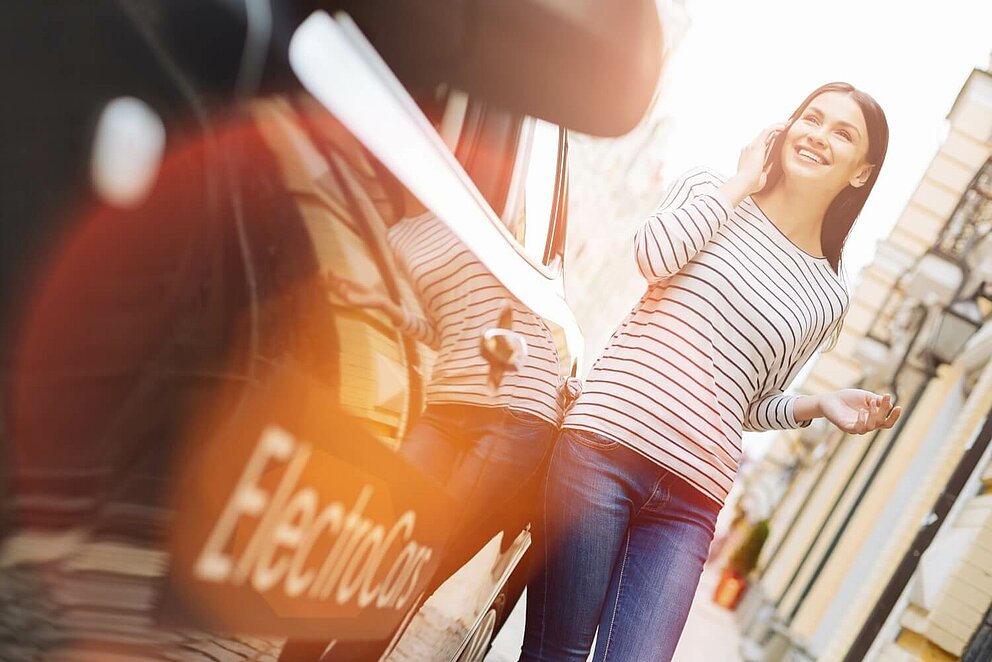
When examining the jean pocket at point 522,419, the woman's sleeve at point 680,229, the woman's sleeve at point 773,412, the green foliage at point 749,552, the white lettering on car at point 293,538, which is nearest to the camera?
the white lettering on car at point 293,538

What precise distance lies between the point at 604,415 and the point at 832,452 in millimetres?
9516

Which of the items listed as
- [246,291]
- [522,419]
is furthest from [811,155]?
[246,291]

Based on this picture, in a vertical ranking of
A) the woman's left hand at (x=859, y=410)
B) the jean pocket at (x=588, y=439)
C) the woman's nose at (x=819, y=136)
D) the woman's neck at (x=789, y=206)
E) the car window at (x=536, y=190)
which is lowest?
the jean pocket at (x=588, y=439)

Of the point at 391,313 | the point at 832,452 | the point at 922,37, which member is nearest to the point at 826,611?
the point at 832,452

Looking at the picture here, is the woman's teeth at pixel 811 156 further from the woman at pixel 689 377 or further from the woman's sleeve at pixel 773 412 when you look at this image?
the woman's sleeve at pixel 773 412

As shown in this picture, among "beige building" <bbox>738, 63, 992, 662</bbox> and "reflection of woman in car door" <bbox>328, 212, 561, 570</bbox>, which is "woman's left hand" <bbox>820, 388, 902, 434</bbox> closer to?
"beige building" <bbox>738, 63, 992, 662</bbox>

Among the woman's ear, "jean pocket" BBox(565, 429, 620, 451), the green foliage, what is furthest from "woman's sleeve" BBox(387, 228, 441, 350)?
the green foliage

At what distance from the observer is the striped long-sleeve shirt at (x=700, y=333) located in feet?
4.67

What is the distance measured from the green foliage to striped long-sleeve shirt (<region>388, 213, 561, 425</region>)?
1508 cm

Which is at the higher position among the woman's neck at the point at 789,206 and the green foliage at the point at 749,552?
the woman's neck at the point at 789,206

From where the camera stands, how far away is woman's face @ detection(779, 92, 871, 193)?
1.46m

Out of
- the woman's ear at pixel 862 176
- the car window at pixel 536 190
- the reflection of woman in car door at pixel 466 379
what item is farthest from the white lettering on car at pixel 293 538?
the woman's ear at pixel 862 176

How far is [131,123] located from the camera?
0.71m

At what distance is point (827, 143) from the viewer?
147 centimetres
